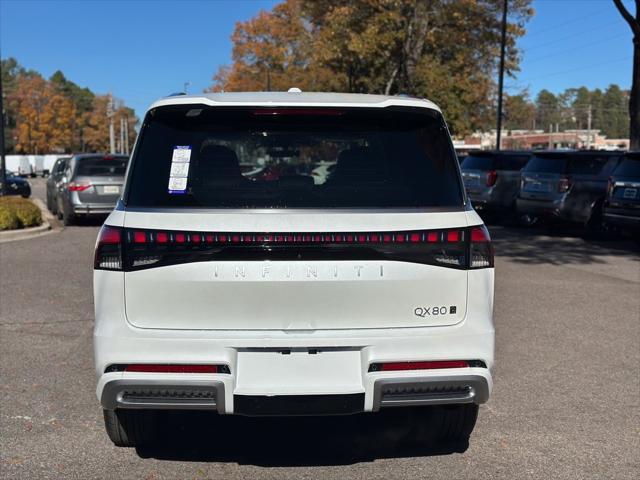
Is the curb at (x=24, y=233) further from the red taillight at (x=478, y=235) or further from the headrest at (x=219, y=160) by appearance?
the red taillight at (x=478, y=235)

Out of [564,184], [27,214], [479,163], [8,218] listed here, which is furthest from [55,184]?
[564,184]

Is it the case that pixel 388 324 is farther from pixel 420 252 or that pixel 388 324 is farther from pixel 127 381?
pixel 127 381

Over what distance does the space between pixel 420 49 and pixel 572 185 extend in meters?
18.4

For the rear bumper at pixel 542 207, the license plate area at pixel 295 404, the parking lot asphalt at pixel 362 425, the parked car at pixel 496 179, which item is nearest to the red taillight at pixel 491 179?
the parked car at pixel 496 179

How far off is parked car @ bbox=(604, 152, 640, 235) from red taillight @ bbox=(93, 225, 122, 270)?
37.9 feet

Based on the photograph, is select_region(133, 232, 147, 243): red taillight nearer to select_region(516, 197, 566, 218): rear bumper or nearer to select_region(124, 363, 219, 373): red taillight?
select_region(124, 363, 219, 373): red taillight

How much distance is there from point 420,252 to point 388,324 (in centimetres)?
37

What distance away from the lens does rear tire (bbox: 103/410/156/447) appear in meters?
4.07

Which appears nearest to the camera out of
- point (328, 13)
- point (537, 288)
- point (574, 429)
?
point (574, 429)

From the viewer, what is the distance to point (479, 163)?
1908cm

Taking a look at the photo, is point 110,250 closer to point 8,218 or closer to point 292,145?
point 292,145

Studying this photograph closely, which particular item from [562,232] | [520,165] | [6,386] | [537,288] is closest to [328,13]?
[520,165]

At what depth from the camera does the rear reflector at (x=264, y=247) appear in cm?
335

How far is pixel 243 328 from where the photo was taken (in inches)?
134
